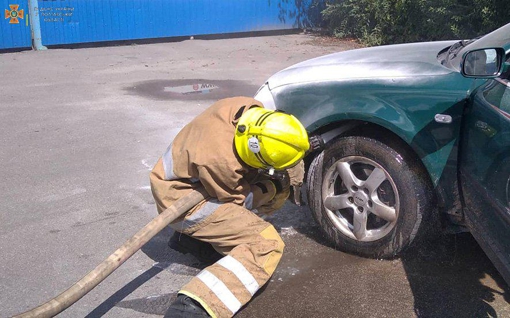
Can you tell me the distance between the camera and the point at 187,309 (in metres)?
3.02

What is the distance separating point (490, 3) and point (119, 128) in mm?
6755

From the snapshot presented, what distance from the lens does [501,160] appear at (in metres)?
2.96

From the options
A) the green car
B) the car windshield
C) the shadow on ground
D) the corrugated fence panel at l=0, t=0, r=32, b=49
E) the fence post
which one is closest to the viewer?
the green car

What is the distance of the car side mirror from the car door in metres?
0.10

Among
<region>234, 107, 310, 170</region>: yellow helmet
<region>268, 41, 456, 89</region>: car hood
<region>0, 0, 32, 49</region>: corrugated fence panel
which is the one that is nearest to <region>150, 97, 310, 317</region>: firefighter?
<region>234, 107, 310, 170</region>: yellow helmet

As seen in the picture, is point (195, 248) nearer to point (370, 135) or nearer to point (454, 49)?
point (370, 135)

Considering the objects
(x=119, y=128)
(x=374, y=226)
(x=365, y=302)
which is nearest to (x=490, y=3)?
(x=119, y=128)

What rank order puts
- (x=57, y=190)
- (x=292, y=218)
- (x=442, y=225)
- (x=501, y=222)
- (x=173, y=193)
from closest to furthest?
1. (x=501, y=222)
2. (x=173, y=193)
3. (x=442, y=225)
4. (x=292, y=218)
5. (x=57, y=190)

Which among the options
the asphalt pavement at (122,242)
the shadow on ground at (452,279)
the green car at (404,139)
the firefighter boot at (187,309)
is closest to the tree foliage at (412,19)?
→ the asphalt pavement at (122,242)

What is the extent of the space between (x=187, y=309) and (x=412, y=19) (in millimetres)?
11352

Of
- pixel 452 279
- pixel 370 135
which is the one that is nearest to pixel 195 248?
pixel 370 135

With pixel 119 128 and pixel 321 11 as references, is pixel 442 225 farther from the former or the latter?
pixel 321 11

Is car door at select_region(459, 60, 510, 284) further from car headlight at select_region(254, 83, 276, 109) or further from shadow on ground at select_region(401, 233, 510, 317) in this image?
car headlight at select_region(254, 83, 276, 109)

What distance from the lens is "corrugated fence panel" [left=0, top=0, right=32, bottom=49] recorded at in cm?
1257
